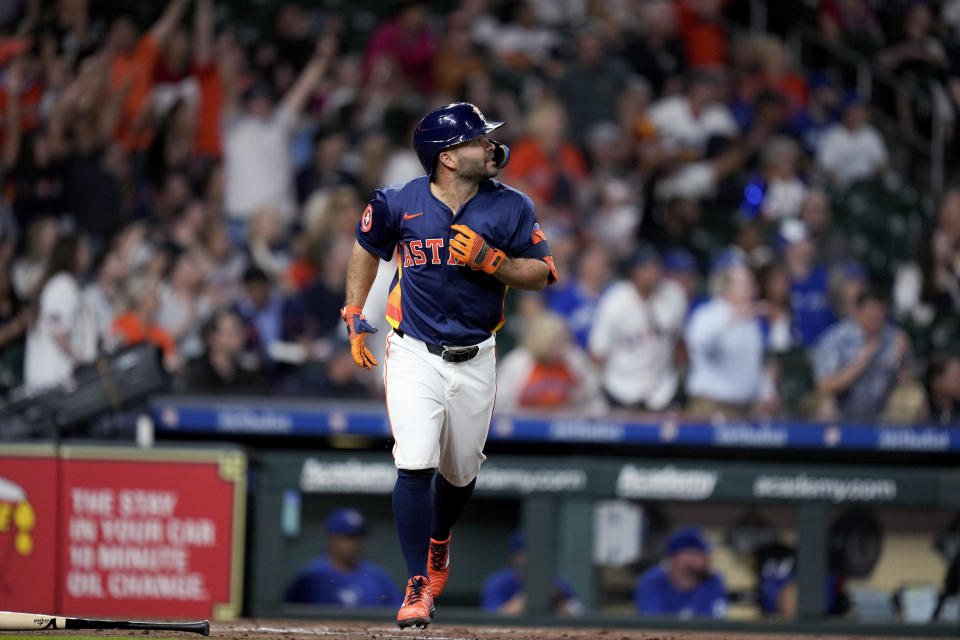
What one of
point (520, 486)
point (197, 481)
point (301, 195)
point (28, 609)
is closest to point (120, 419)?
point (197, 481)

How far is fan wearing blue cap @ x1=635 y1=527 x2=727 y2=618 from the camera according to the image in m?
7.54

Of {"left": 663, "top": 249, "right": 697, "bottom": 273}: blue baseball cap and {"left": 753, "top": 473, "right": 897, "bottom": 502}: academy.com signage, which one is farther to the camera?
{"left": 663, "top": 249, "right": 697, "bottom": 273}: blue baseball cap

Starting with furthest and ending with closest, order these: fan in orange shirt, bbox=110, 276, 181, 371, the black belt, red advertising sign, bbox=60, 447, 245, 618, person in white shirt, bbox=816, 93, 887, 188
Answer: person in white shirt, bbox=816, 93, 887, 188, fan in orange shirt, bbox=110, 276, 181, 371, red advertising sign, bbox=60, 447, 245, 618, the black belt

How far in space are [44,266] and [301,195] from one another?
2.24m

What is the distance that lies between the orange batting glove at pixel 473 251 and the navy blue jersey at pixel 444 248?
0.17 m

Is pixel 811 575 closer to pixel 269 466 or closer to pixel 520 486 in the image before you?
pixel 520 486

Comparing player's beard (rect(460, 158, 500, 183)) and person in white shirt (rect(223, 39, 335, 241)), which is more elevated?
person in white shirt (rect(223, 39, 335, 241))

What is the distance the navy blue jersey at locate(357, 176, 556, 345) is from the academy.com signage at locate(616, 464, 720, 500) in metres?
2.97

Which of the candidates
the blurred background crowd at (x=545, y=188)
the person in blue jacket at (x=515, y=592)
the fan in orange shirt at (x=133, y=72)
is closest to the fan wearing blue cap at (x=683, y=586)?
the person in blue jacket at (x=515, y=592)

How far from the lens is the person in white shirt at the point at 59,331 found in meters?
8.30

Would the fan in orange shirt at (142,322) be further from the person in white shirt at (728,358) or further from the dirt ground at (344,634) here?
the person in white shirt at (728,358)

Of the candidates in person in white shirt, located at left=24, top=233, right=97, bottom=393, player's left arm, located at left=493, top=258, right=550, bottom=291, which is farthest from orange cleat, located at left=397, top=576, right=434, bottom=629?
person in white shirt, located at left=24, top=233, right=97, bottom=393

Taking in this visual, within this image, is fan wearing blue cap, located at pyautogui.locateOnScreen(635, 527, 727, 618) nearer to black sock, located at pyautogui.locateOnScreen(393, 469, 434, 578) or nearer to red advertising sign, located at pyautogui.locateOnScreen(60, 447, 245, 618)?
red advertising sign, located at pyautogui.locateOnScreen(60, 447, 245, 618)

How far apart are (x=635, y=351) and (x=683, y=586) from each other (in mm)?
1683
